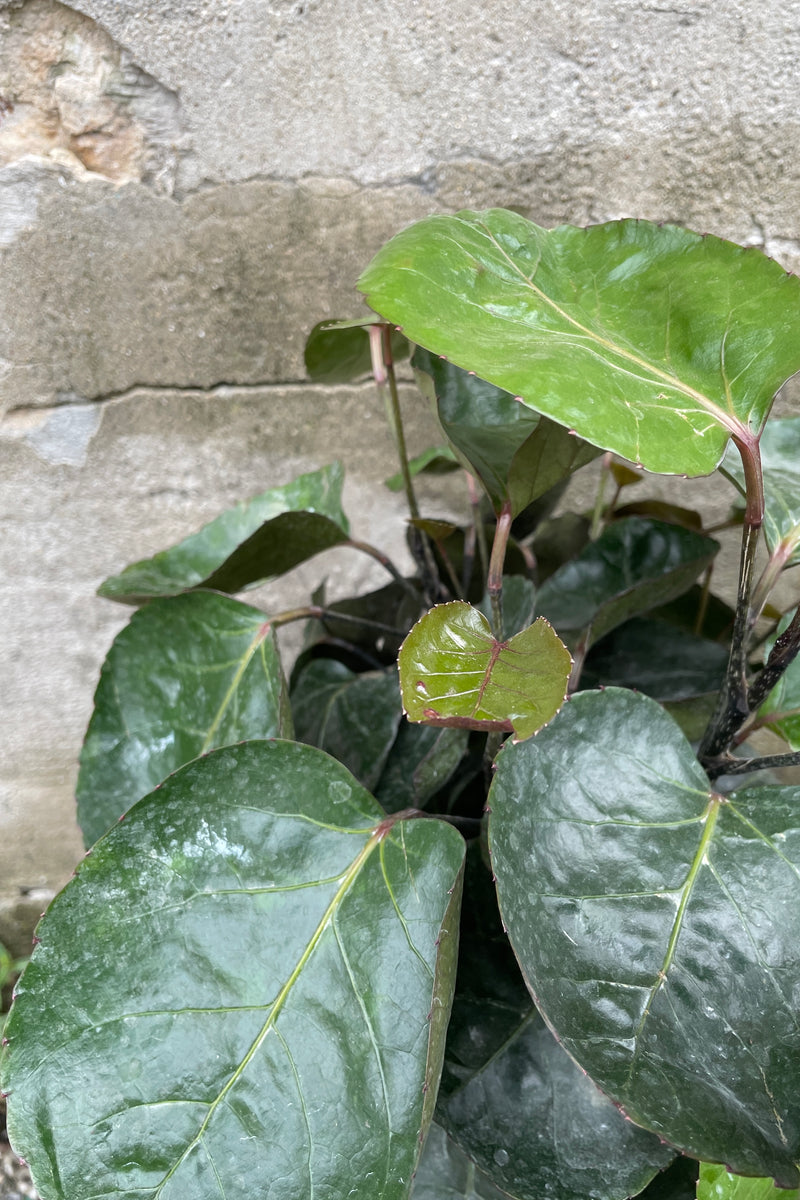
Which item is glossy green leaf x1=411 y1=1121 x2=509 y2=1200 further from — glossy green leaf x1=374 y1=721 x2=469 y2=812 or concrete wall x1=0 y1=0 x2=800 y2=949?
concrete wall x1=0 y1=0 x2=800 y2=949

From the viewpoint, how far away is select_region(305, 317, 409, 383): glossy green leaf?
68 centimetres

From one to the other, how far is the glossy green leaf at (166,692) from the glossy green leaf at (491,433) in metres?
0.23

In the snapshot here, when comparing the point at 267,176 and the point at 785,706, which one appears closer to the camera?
the point at 785,706

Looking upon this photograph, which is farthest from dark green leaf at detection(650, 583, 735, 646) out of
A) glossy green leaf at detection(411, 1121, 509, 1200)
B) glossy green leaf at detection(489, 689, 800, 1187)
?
glossy green leaf at detection(411, 1121, 509, 1200)

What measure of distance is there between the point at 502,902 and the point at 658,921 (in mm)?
86

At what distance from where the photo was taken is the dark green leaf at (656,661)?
0.72 m

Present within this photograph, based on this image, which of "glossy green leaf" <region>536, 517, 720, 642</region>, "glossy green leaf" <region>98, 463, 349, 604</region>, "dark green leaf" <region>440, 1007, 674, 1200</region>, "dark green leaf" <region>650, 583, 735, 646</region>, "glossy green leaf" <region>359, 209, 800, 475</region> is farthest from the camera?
"dark green leaf" <region>650, 583, 735, 646</region>

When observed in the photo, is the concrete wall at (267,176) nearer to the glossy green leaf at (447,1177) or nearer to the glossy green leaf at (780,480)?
the glossy green leaf at (780,480)

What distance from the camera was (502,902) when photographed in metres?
0.44

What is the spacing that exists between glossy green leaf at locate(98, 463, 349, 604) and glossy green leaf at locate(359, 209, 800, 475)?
235mm

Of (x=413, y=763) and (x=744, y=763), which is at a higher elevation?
(x=744, y=763)

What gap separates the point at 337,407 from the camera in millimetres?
1013

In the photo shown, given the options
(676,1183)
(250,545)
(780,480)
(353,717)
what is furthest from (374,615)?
(676,1183)

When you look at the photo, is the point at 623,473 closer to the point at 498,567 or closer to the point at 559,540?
the point at 559,540
